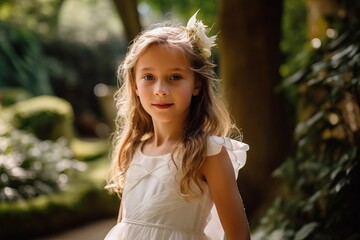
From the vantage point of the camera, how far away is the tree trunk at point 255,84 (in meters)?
4.05

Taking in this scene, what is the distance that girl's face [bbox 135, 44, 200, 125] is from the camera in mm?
1790

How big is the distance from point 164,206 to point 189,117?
0.35 m

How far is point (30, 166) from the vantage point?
6516mm

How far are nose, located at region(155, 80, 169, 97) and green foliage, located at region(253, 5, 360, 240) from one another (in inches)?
37.4

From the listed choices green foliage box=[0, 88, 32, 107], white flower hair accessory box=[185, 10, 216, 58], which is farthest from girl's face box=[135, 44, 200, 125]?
green foliage box=[0, 88, 32, 107]

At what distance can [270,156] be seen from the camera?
4191mm

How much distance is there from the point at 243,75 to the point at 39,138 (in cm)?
452

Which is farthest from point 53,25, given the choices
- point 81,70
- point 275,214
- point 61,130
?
point 275,214

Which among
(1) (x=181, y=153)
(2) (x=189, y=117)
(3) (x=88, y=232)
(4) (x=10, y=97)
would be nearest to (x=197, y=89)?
(2) (x=189, y=117)

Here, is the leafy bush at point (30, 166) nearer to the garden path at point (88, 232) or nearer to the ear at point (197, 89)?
the garden path at point (88, 232)

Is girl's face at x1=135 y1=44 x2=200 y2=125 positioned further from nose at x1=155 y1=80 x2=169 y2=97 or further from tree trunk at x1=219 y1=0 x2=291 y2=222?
tree trunk at x1=219 y1=0 x2=291 y2=222

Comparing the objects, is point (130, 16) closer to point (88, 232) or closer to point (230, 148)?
point (88, 232)

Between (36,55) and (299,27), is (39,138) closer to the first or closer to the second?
(299,27)

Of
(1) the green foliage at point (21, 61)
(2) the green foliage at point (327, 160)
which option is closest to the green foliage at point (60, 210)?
(2) the green foliage at point (327, 160)
